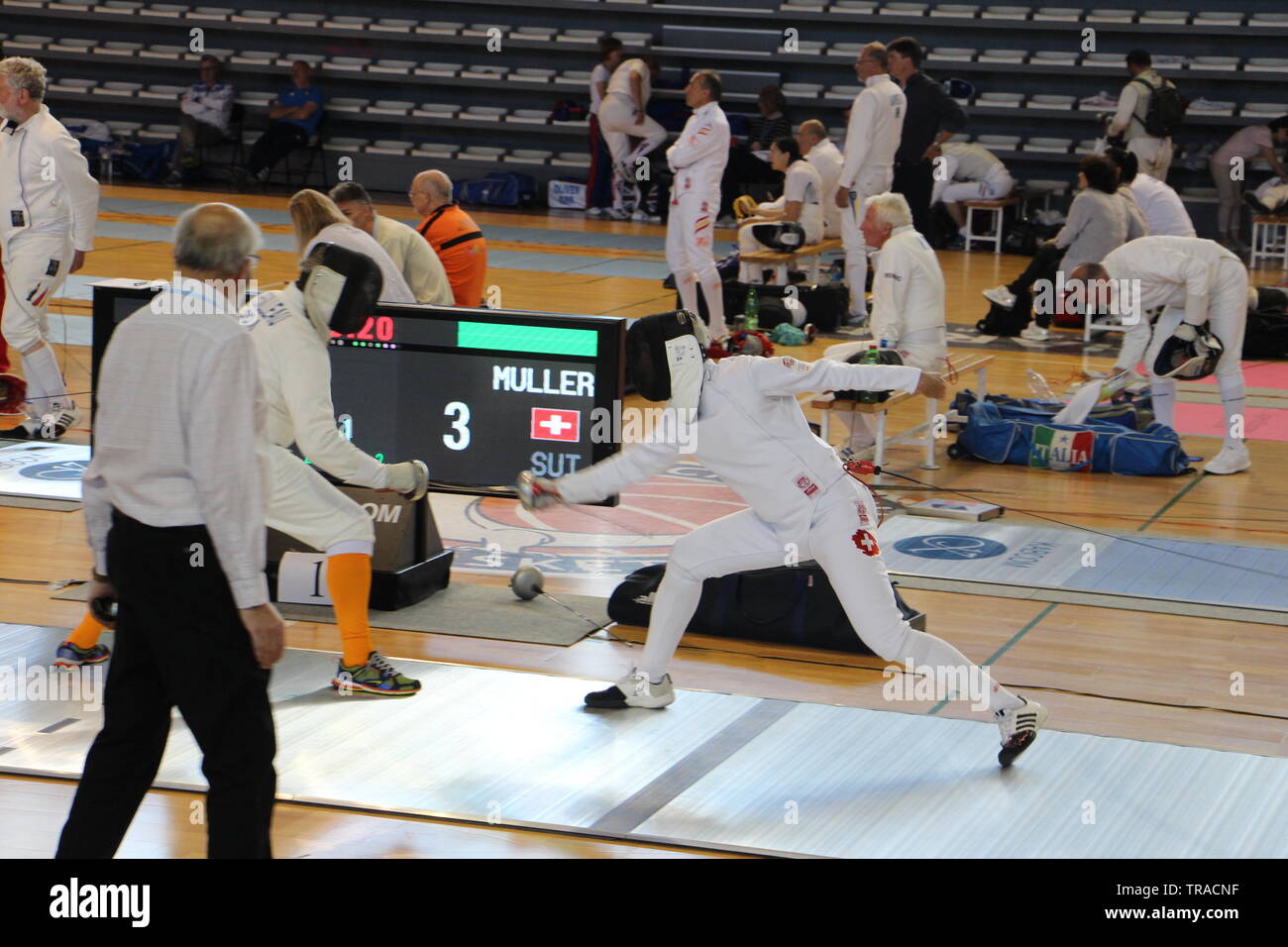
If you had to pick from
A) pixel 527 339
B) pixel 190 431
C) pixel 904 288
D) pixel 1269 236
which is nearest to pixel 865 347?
pixel 904 288

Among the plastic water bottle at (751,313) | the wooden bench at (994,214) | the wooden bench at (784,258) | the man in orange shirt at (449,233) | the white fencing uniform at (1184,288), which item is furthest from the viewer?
the wooden bench at (994,214)

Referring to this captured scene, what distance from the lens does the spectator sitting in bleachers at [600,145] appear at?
1880 cm

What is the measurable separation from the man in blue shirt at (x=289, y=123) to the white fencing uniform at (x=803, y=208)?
937 cm

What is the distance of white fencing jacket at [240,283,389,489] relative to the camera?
17.0 ft

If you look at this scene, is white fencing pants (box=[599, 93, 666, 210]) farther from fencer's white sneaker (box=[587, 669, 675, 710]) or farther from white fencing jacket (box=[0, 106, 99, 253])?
fencer's white sneaker (box=[587, 669, 675, 710])

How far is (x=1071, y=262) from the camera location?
11.6 metres

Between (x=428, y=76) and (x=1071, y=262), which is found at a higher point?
(x=428, y=76)

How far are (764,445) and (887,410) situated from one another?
4183 millimetres

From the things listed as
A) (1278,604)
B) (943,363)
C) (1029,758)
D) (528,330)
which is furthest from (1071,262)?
(1029,758)

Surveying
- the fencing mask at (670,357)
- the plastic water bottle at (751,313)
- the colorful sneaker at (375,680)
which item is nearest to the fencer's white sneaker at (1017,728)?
the fencing mask at (670,357)

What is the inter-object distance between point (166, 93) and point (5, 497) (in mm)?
15199

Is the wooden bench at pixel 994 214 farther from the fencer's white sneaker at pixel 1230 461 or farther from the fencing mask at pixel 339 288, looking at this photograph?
the fencing mask at pixel 339 288

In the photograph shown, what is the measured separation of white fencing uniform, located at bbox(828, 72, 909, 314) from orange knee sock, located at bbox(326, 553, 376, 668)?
7.85 m
